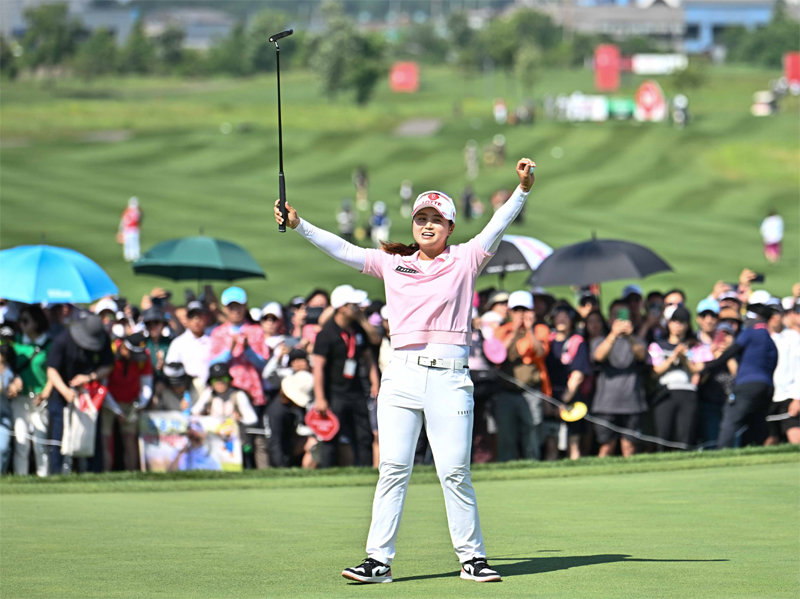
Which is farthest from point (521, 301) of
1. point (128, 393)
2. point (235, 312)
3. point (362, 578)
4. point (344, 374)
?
point (362, 578)

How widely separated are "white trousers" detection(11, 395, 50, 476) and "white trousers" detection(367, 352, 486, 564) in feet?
21.7

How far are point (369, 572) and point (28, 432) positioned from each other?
22.9 ft

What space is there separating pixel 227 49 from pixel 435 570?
6303 inches

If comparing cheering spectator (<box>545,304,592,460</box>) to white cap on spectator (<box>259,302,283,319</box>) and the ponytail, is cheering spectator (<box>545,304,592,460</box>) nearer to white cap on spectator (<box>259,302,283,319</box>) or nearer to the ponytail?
white cap on spectator (<box>259,302,283,319</box>)

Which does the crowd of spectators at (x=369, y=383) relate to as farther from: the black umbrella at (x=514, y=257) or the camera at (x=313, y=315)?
the black umbrella at (x=514, y=257)

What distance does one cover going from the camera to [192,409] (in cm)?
1399

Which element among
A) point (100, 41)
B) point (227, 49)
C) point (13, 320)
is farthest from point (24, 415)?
point (227, 49)

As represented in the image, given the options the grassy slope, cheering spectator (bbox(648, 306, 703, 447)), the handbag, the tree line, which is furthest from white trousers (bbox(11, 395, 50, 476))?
the tree line

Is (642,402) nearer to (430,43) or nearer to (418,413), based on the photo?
(418,413)

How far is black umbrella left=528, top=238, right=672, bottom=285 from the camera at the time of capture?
15914 mm

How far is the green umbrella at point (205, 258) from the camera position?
17.4 meters

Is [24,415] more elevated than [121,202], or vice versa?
[121,202]

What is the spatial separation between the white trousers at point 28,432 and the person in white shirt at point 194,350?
144cm

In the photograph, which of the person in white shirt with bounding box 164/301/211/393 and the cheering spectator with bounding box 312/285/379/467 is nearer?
the cheering spectator with bounding box 312/285/379/467
